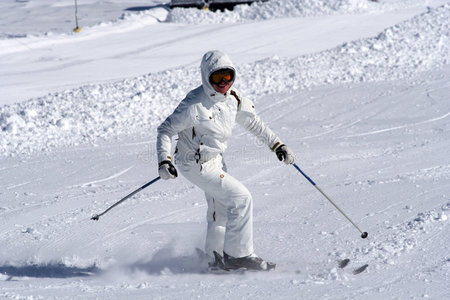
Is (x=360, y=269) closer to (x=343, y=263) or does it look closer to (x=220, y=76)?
(x=343, y=263)

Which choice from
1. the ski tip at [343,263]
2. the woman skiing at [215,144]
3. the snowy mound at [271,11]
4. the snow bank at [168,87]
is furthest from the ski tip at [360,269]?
the snowy mound at [271,11]

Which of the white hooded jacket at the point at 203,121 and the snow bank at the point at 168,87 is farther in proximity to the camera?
the snow bank at the point at 168,87

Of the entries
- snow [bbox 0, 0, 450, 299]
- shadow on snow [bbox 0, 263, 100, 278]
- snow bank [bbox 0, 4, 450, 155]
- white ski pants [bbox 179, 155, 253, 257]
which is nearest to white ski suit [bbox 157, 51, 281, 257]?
white ski pants [bbox 179, 155, 253, 257]

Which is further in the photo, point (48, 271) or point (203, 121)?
point (48, 271)

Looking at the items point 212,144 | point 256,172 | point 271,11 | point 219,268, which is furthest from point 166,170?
Result: point 271,11

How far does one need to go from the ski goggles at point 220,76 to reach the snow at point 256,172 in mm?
1489

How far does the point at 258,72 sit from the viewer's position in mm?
13320

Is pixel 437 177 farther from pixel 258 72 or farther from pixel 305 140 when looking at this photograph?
pixel 258 72

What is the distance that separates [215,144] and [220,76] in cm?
53

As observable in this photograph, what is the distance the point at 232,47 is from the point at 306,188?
10929 mm

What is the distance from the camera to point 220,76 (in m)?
4.73

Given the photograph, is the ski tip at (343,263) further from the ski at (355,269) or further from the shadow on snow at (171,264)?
the shadow on snow at (171,264)

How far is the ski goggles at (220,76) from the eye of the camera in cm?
472

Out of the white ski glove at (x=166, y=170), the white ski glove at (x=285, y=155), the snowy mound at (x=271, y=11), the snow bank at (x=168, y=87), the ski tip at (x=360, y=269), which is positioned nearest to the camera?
the white ski glove at (x=166, y=170)
